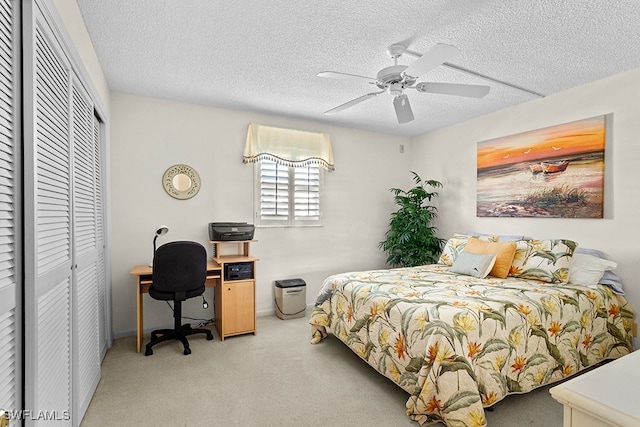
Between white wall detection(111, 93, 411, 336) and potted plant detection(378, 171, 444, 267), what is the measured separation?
40 cm

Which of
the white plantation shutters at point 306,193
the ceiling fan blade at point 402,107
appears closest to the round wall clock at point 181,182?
the white plantation shutters at point 306,193

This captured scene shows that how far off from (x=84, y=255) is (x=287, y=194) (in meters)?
2.42

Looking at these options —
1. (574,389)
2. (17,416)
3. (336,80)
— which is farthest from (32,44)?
(336,80)

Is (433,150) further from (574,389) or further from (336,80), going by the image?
(574,389)

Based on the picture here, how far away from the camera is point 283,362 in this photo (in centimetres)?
274

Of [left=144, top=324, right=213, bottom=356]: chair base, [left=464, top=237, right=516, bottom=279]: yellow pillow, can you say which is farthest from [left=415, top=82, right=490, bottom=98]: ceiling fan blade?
[left=144, top=324, right=213, bottom=356]: chair base

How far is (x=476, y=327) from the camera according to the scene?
1967 mm

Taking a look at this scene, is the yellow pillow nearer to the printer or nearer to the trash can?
the trash can

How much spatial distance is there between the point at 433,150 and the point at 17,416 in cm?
479

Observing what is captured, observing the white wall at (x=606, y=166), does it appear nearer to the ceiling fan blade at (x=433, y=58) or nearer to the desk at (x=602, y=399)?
the ceiling fan blade at (x=433, y=58)

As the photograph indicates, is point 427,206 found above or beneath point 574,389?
above

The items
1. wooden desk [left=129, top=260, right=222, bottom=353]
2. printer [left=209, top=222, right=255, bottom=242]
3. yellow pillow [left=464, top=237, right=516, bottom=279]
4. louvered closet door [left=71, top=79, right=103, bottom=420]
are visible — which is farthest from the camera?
printer [left=209, top=222, right=255, bottom=242]

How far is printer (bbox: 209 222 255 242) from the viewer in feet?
11.2

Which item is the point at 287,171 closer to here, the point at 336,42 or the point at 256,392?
the point at 336,42
